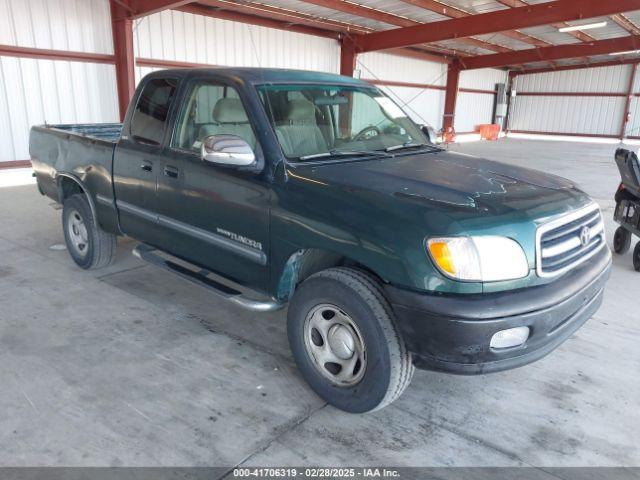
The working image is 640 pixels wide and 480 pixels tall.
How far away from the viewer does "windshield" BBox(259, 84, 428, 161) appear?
9.68 ft

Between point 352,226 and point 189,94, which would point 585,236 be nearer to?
point 352,226

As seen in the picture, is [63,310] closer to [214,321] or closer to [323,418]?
[214,321]

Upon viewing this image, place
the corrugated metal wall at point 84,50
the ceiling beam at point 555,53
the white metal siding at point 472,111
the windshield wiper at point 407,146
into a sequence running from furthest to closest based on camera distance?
the white metal siding at point 472,111 → the ceiling beam at point 555,53 → the corrugated metal wall at point 84,50 → the windshield wiper at point 407,146

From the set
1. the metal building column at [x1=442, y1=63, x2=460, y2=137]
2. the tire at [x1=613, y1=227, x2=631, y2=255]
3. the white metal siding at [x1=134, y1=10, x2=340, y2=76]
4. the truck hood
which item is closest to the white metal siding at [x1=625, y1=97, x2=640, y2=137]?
the metal building column at [x1=442, y1=63, x2=460, y2=137]

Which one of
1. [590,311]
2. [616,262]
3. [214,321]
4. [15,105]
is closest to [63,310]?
[214,321]

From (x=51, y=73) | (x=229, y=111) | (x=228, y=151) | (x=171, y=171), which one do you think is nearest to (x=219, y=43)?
(x=51, y=73)

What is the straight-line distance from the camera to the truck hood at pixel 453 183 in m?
2.36

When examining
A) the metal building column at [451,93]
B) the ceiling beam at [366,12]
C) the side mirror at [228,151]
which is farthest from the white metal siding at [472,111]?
the side mirror at [228,151]

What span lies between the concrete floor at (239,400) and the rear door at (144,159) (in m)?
0.71

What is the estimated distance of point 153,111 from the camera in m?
3.66

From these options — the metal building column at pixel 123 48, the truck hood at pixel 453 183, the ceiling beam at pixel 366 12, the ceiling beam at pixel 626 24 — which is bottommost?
the truck hood at pixel 453 183

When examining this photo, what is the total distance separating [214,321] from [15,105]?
8927mm

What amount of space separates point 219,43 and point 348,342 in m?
12.5

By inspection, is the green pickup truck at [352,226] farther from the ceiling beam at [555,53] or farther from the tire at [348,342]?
the ceiling beam at [555,53]
